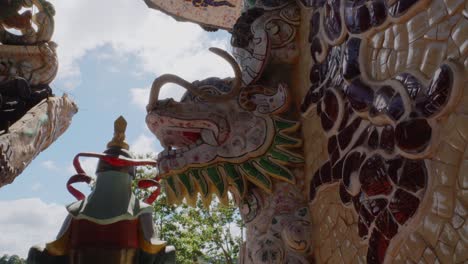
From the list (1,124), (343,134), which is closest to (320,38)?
(343,134)

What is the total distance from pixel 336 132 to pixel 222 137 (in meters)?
0.57

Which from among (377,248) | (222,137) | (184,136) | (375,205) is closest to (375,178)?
(375,205)

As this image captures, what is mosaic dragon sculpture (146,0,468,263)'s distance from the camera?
1188mm

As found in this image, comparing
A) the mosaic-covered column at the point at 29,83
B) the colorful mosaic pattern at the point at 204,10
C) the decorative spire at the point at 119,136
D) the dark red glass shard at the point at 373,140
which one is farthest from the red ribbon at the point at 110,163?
the mosaic-covered column at the point at 29,83

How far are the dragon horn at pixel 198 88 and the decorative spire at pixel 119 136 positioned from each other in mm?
762

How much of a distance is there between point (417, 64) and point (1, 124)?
27.2 ft

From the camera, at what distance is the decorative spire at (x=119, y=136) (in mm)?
2955

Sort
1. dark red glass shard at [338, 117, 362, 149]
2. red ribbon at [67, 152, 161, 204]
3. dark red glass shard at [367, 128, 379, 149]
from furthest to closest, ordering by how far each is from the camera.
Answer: red ribbon at [67, 152, 161, 204] < dark red glass shard at [338, 117, 362, 149] < dark red glass shard at [367, 128, 379, 149]

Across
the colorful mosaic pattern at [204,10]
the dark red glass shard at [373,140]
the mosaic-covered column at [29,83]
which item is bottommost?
the dark red glass shard at [373,140]

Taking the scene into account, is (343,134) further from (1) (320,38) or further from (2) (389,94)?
(1) (320,38)

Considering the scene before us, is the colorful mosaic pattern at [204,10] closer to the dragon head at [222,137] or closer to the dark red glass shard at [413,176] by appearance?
the dragon head at [222,137]

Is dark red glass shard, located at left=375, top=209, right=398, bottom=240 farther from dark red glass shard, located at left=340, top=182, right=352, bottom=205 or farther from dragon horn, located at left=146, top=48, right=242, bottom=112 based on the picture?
dragon horn, located at left=146, top=48, right=242, bottom=112

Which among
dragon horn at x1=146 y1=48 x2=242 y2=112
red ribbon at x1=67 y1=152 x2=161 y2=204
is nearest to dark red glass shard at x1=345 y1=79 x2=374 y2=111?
dragon horn at x1=146 y1=48 x2=242 y2=112

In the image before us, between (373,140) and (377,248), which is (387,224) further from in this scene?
(373,140)
